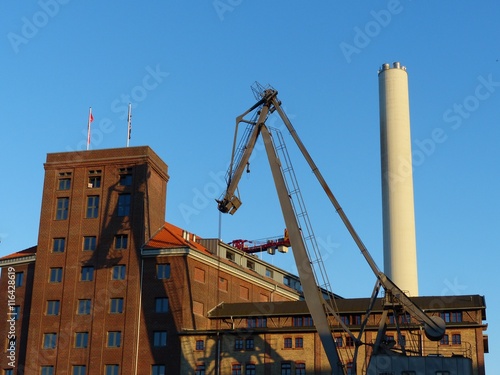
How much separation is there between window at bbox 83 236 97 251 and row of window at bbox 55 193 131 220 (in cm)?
180

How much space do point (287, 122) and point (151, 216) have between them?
18731mm

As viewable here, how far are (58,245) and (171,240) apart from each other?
9.81m

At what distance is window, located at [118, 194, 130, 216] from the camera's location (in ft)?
223

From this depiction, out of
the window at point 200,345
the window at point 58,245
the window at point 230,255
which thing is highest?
the window at point 230,255

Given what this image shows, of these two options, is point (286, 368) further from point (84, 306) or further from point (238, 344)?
point (84, 306)

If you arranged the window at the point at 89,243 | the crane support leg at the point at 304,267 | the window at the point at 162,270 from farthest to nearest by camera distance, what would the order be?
the window at the point at 89,243 → the window at the point at 162,270 → the crane support leg at the point at 304,267

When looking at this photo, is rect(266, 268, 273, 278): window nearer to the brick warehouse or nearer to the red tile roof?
the brick warehouse

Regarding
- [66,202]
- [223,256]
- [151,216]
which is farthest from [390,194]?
[66,202]

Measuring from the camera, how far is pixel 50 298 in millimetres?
67125

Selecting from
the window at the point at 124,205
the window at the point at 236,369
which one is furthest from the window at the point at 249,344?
the window at the point at 124,205

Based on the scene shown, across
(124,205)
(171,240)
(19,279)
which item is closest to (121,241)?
(124,205)

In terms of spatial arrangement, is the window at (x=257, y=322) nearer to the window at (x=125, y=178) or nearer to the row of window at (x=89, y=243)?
the row of window at (x=89, y=243)

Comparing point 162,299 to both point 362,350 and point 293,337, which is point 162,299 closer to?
point 293,337

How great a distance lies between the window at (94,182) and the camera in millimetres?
69500
